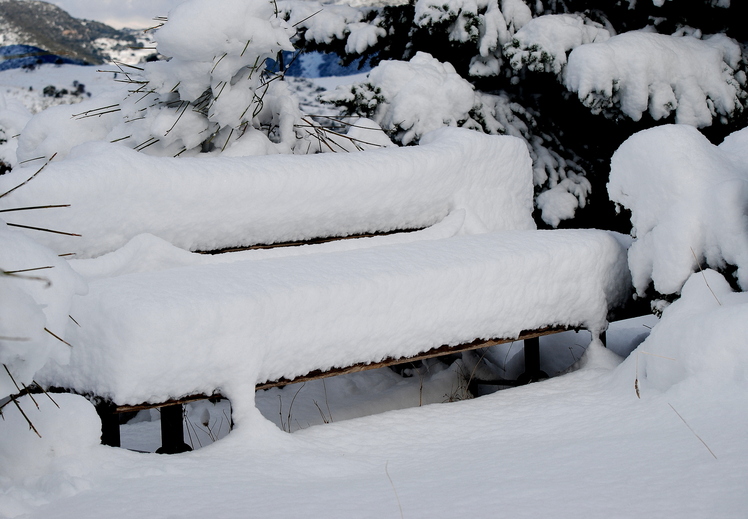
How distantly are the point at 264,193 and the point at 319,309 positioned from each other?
0.76 meters

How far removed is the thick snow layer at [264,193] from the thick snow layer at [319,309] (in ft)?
1.10

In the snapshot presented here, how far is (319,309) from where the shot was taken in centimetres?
254

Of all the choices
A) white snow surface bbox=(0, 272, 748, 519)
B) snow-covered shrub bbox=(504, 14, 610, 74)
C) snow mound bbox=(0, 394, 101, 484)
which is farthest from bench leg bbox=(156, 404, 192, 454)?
snow-covered shrub bbox=(504, 14, 610, 74)

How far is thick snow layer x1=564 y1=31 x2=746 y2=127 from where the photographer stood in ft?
15.1

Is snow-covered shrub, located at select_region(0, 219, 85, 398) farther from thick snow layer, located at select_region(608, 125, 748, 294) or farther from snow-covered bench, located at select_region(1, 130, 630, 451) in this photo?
thick snow layer, located at select_region(608, 125, 748, 294)

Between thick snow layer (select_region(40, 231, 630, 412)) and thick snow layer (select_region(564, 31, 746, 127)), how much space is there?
1.60 meters

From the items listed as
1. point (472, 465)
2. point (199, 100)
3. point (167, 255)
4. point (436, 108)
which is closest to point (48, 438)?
point (167, 255)

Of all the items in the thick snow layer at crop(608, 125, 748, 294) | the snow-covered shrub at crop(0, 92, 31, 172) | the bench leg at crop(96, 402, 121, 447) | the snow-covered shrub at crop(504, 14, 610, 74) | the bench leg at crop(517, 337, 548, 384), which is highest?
the snow-covered shrub at crop(504, 14, 610, 74)

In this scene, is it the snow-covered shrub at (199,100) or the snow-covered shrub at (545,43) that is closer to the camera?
the snow-covered shrub at (199,100)

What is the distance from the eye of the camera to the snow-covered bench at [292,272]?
7.36 ft

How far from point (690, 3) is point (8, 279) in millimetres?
5540

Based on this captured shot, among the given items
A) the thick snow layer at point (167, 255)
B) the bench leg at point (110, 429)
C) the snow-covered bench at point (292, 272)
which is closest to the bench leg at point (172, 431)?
the snow-covered bench at point (292, 272)

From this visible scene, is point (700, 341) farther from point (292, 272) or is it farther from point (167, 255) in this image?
point (167, 255)

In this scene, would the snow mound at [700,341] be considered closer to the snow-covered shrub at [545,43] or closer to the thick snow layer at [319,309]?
the thick snow layer at [319,309]
